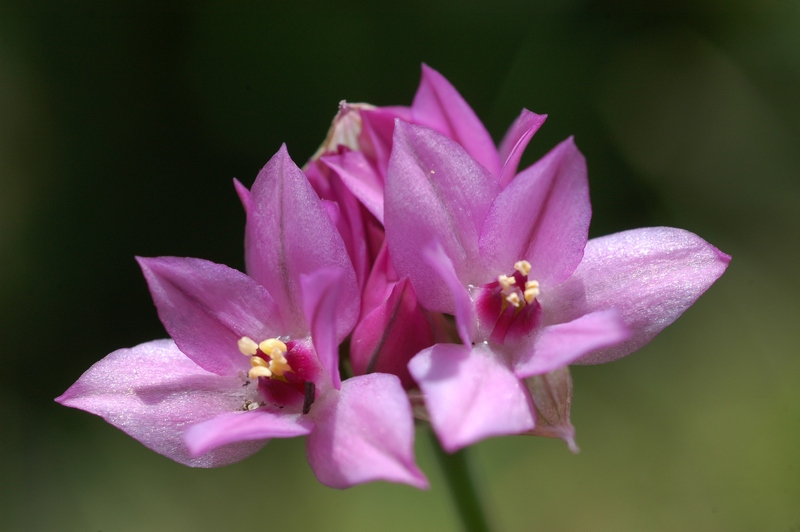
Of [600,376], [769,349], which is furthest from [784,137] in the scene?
[600,376]

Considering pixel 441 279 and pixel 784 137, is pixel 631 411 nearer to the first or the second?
pixel 784 137

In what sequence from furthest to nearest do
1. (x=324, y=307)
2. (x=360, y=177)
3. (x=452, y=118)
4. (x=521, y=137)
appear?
1. (x=452, y=118)
2. (x=360, y=177)
3. (x=521, y=137)
4. (x=324, y=307)

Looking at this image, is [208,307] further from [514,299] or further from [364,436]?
[514,299]

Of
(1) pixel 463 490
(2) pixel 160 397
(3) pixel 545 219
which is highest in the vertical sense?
(3) pixel 545 219

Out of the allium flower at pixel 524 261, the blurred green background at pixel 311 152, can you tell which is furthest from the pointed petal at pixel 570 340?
the blurred green background at pixel 311 152

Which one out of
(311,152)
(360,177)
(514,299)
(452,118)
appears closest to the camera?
(514,299)

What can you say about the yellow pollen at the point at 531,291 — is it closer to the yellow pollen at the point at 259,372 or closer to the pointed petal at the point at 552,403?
the pointed petal at the point at 552,403

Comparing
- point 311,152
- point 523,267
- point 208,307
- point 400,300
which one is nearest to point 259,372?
point 208,307

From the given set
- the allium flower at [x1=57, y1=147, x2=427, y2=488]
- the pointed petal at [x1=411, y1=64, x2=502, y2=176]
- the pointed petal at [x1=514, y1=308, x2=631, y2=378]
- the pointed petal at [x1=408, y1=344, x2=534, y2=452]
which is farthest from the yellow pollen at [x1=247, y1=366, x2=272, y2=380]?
the pointed petal at [x1=411, y1=64, x2=502, y2=176]
